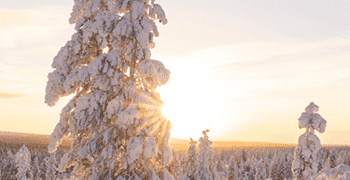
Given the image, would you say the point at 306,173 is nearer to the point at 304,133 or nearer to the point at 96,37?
the point at 304,133

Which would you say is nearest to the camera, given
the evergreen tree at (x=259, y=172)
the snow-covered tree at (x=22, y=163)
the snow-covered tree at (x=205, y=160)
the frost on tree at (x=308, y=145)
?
the frost on tree at (x=308, y=145)

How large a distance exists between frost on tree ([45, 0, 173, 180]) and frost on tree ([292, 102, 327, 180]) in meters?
14.1

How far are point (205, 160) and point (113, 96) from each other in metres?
19.7

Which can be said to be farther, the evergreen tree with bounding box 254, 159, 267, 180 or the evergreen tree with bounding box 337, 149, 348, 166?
the evergreen tree with bounding box 337, 149, 348, 166

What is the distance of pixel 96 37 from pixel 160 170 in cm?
512

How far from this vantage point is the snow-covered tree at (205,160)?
88.6 feet

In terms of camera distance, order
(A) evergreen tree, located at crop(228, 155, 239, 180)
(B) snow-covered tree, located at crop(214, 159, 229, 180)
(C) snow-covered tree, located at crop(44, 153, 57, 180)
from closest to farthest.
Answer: (B) snow-covered tree, located at crop(214, 159, 229, 180)
(C) snow-covered tree, located at crop(44, 153, 57, 180)
(A) evergreen tree, located at crop(228, 155, 239, 180)

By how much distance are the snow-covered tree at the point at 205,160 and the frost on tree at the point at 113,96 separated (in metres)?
18.3

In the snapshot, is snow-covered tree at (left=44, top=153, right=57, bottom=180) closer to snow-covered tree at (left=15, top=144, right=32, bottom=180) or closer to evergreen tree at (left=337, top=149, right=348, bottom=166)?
snow-covered tree at (left=15, top=144, right=32, bottom=180)

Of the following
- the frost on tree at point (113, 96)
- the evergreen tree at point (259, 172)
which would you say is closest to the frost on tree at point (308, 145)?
the frost on tree at point (113, 96)

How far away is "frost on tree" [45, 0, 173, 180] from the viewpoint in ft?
29.4

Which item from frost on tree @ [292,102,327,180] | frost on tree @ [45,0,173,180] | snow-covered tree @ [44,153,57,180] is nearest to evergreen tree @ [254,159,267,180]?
frost on tree @ [292,102,327,180]

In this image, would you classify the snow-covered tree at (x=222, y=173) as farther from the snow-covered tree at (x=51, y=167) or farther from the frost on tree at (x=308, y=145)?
the snow-covered tree at (x=51, y=167)

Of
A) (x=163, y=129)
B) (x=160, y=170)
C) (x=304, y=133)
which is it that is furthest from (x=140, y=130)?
(x=304, y=133)
